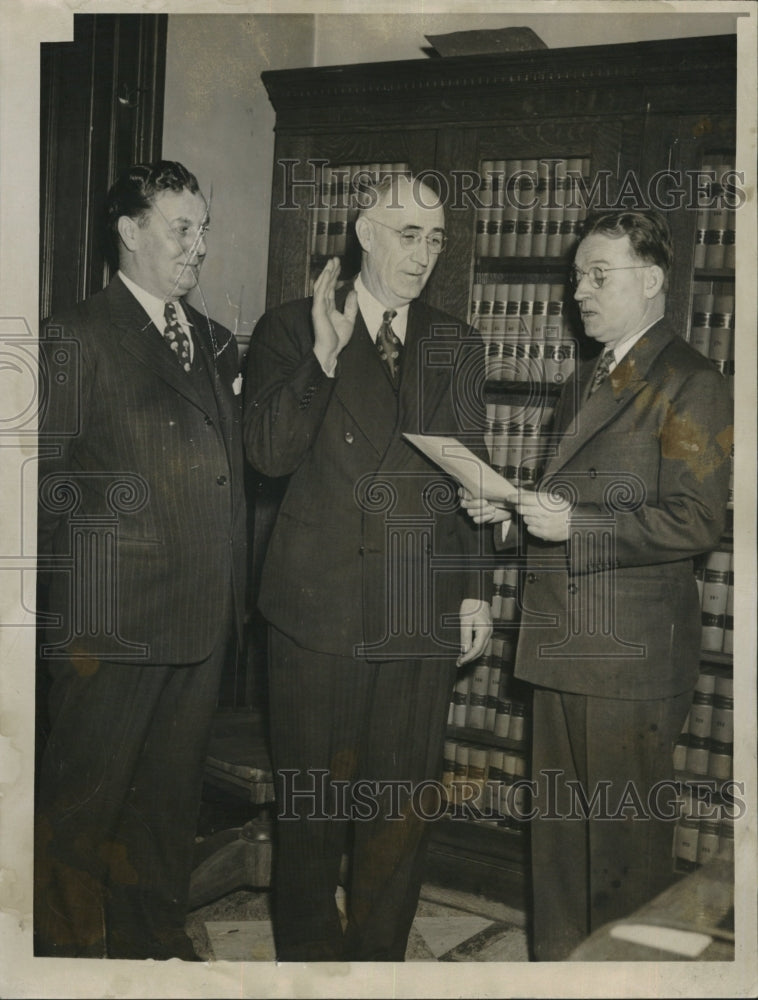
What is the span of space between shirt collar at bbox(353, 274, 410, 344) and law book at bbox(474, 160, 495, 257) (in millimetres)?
338

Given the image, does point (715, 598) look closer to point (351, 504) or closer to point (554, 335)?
point (554, 335)

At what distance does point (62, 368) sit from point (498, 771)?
173 cm

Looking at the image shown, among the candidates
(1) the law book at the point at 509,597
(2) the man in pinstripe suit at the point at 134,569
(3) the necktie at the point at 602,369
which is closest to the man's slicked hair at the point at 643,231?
(3) the necktie at the point at 602,369

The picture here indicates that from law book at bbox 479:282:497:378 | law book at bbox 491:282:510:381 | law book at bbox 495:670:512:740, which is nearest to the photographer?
law book at bbox 491:282:510:381

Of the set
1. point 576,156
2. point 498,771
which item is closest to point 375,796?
point 498,771

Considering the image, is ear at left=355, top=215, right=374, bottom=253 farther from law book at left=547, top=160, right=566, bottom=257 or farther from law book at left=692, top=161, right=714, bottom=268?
law book at left=692, top=161, right=714, bottom=268

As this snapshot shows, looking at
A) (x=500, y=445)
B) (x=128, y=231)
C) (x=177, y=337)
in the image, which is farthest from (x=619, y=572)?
A: (x=128, y=231)

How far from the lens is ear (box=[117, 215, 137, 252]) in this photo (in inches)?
97.7

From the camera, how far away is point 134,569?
2.48 m

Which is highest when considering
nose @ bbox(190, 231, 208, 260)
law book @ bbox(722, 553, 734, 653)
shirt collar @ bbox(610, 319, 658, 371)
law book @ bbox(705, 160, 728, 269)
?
law book @ bbox(705, 160, 728, 269)

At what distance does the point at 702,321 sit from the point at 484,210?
2.18 ft

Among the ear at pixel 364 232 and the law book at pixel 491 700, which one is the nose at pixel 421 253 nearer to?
the ear at pixel 364 232

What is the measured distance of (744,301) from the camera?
2520mm

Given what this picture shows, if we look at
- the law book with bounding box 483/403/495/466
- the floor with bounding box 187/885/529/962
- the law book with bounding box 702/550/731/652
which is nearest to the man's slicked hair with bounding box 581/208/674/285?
the law book with bounding box 483/403/495/466
